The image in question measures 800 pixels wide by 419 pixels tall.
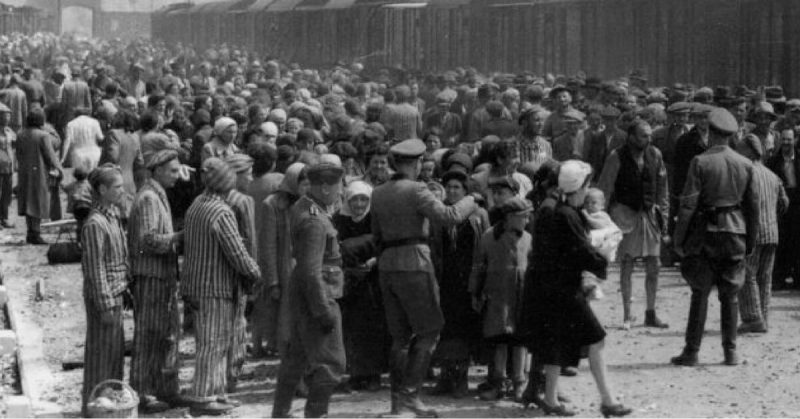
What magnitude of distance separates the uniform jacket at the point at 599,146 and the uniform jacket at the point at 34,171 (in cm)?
693

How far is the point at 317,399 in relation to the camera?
888cm

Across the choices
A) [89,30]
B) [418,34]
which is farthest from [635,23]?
[89,30]

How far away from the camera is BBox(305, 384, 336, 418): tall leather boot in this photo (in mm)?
8867

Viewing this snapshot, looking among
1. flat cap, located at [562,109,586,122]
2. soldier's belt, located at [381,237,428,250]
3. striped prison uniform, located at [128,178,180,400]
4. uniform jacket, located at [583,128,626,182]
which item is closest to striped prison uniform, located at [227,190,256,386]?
striped prison uniform, located at [128,178,180,400]

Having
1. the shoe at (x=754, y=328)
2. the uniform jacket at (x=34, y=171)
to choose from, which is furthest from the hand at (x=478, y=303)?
the uniform jacket at (x=34, y=171)

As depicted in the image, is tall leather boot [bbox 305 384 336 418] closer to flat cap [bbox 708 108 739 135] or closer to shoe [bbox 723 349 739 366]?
shoe [bbox 723 349 739 366]

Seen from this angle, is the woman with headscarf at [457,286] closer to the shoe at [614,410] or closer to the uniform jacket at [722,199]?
the shoe at [614,410]

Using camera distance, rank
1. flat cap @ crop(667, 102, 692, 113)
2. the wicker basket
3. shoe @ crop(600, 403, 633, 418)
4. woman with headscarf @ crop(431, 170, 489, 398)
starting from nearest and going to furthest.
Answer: the wicker basket, shoe @ crop(600, 403, 633, 418), woman with headscarf @ crop(431, 170, 489, 398), flat cap @ crop(667, 102, 692, 113)

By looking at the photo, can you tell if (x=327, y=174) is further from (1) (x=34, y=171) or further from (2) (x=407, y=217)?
→ (1) (x=34, y=171)

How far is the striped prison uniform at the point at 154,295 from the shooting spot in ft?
32.2

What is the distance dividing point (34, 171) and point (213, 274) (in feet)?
30.8

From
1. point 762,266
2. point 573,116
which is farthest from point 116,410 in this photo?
point 573,116

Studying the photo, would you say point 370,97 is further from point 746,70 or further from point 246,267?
point 246,267

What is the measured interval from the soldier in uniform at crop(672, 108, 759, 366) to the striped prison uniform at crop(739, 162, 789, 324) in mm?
1007
